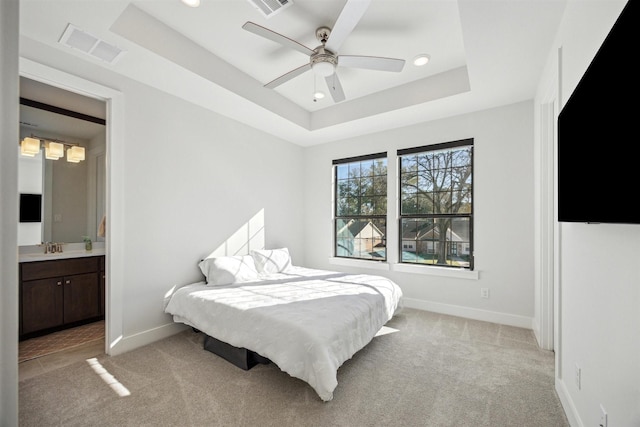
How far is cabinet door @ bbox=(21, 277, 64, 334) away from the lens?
304 centimetres

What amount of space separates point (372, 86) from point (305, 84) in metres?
0.84

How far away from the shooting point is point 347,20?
1.98 metres

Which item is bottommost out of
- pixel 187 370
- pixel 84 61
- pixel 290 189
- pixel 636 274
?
pixel 187 370

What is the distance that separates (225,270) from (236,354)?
1078 mm

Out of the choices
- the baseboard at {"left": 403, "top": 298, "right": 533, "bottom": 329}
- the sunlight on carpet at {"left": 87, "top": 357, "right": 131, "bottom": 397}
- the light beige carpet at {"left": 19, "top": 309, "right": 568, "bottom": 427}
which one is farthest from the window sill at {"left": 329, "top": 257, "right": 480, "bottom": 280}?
the sunlight on carpet at {"left": 87, "top": 357, "right": 131, "bottom": 397}

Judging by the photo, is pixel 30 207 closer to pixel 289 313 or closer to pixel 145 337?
pixel 145 337

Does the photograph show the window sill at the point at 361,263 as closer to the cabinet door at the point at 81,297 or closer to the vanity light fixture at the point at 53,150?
the cabinet door at the point at 81,297

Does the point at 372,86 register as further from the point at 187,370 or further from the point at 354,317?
the point at 187,370

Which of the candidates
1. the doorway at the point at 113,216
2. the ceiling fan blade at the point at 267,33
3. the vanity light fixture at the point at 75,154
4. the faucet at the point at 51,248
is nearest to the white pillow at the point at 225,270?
the doorway at the point at 113,216

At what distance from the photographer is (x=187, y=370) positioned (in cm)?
243

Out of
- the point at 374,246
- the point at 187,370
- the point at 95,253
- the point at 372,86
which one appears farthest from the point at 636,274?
the point at 95,253

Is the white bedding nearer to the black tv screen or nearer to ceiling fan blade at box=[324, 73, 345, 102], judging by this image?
ceiling fan blade at box=[324, 73, 345, 102]

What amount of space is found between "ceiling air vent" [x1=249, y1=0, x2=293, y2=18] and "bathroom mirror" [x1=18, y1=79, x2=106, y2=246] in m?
2.53

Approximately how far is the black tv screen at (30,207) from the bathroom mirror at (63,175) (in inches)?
1.8
